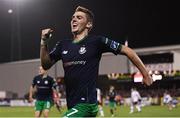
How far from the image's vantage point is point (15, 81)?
67.8 metres

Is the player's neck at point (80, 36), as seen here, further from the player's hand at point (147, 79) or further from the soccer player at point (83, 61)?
the player's hand at point (147, 79)

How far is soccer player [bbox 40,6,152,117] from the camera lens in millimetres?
5887

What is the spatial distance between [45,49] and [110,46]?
82cm

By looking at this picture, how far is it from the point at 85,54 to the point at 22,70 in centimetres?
6162

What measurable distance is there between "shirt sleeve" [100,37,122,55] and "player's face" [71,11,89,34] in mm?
279

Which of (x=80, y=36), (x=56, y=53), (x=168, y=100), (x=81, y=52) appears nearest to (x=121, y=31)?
(x=168, y=100)

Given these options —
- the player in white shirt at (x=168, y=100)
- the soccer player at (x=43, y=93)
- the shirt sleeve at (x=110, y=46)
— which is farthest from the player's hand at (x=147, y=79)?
the player in white shirt at (x=168, y=100)

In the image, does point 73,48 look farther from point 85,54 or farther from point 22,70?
point 22,70

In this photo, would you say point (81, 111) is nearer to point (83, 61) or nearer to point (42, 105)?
point (83, 61)

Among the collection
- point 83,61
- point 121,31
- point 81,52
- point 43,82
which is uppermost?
point 121,31

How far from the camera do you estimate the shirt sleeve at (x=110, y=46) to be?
595cm

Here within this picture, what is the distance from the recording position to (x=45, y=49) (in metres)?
6.10

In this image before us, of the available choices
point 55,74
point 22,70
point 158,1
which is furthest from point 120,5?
point 22,70

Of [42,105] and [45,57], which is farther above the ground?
[45,57]
